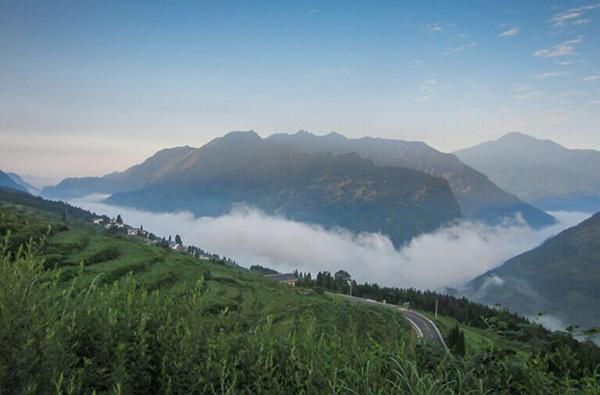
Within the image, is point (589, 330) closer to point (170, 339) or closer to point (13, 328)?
point (170, 339)

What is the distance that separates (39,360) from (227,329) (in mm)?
1894

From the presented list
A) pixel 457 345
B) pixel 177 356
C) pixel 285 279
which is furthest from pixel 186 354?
Answer: pixel 285 279

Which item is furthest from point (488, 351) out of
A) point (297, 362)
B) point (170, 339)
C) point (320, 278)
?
point (320, 278)

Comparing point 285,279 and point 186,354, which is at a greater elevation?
point 186,354

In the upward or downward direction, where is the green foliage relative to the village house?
upward

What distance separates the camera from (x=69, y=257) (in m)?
21.6

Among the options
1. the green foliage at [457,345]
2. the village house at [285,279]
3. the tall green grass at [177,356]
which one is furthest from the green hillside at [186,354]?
the village house at [285,279]

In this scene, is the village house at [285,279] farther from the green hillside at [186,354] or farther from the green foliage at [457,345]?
the green hillside at [186,354]

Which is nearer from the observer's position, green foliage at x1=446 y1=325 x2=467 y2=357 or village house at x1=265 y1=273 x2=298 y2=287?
green foliage at x1=446 y1=325 x2=467 y2=357

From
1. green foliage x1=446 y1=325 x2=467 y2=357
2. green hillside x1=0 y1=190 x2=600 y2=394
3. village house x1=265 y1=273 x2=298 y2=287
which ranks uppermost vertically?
green hillside x1=0 y1=190 x2=600 y2=394

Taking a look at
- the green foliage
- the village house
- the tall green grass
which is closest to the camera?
the tall green grass

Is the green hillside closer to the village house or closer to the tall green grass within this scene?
the tall green grass

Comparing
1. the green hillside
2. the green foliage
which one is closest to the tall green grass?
the green hillside

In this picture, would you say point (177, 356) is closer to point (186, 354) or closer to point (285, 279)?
point (186, 354)
